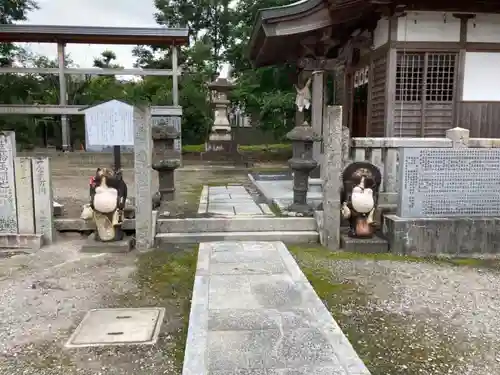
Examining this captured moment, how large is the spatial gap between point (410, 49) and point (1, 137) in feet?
23.0

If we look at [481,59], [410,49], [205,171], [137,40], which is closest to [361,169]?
[410,49]

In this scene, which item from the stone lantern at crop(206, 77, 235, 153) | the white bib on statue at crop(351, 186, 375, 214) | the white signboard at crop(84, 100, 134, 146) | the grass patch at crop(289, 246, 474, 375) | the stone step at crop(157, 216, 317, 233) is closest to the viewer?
the grass patch at crop(289, 246, 474, 375)

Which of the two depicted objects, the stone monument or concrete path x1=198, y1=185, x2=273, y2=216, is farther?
concrete path x1=198, y1=185, x2=273, y2=216

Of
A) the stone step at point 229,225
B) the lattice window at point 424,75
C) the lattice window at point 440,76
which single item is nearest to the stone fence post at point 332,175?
the stone step at point 229,225

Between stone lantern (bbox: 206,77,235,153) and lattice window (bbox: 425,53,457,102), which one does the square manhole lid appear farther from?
stone lantern (bbox: 206,77,235,153)

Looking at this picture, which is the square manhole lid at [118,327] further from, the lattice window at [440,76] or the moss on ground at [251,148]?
the moss on ground at [251,148]

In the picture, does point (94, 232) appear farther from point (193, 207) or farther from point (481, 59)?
point (481, 59)

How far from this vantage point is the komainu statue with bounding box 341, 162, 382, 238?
19.8ft

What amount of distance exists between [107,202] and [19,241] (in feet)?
4.75

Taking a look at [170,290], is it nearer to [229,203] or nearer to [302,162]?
[302,162]

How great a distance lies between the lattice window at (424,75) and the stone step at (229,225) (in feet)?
11.4

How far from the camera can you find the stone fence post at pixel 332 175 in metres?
6.01

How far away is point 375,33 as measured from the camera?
888 centimetres

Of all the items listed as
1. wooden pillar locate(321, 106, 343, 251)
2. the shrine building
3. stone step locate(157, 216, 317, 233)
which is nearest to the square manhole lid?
stone step locate(157, 216, 317, 233)
